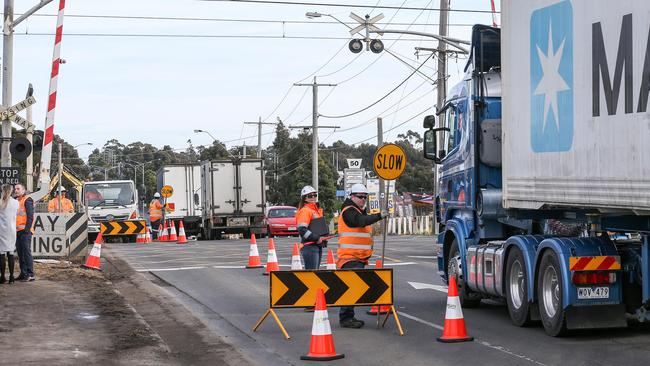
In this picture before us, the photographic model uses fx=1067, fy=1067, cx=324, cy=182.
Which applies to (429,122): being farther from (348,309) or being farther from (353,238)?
(348,309)

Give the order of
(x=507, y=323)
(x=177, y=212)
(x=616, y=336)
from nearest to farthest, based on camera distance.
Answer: (x=616, y=336)
(x=507, y=323)
(x=177, y=212)

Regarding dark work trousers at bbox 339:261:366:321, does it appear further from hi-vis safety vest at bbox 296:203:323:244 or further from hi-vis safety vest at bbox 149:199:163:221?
hi-vis safety vest at bbox 149:199:163:221

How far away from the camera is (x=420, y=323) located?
13.7 metres

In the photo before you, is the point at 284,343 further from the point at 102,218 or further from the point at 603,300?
the point at 102,218

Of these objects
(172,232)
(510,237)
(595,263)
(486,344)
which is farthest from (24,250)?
A: (172,232)

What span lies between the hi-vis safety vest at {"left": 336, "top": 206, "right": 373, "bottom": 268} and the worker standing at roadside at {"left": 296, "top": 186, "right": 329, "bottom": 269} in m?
1.49

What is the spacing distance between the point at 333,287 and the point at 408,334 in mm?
1065

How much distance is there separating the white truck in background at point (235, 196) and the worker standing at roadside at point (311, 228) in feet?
86.7

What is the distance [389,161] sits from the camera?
607 inches

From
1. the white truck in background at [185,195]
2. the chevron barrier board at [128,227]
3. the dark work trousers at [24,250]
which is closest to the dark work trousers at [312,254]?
the dark work trousers at [24,250]

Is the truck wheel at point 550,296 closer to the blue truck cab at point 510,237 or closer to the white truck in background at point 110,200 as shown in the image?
the blue truck cab at point 510,237

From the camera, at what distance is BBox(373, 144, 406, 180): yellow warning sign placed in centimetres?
1539

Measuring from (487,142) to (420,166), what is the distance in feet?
361

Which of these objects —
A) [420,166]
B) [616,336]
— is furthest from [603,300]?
[420,166]
